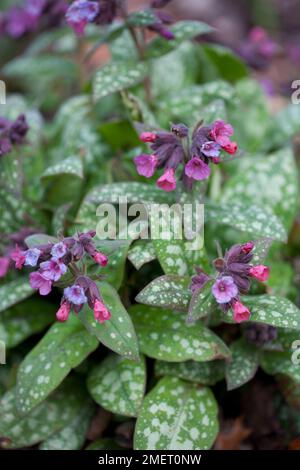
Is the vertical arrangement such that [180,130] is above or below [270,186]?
above

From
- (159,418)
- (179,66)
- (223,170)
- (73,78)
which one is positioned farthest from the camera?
(73,78)

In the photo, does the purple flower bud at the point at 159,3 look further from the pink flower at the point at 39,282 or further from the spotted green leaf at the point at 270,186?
the pink flower at the point at 39,282

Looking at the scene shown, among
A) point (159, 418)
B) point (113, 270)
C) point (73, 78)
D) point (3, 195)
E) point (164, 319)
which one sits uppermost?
point (73, 78)

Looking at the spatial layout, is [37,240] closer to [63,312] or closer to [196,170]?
[63,312]

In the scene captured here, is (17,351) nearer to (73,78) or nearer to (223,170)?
(223,170)

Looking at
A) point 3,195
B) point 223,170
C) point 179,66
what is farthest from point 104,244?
point 179,66

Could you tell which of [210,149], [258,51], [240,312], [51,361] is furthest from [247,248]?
[258,51]
